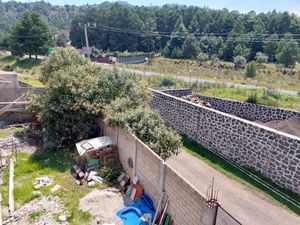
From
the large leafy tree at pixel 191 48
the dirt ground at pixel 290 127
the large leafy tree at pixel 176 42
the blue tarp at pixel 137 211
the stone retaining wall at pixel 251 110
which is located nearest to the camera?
the blue tarp at pixel 137 211

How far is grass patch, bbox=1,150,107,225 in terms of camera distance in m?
9.89

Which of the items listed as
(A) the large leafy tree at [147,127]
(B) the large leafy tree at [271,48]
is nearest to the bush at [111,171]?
(A) the large leafy tree at [147,127]

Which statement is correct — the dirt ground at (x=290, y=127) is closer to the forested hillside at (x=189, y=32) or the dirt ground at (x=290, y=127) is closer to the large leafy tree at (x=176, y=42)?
the forested hillside at (x=189, y=32)

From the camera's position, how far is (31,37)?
4497 cm

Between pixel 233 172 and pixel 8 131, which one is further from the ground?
pixel 233 172

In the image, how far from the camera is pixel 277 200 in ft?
32.6

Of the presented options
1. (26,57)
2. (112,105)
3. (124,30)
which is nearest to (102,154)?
(112,105)

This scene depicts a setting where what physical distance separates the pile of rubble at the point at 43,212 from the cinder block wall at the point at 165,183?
2953mm

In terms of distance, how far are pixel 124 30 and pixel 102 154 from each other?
69.1 metres

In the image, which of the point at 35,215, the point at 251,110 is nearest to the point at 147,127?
the point at 35,215

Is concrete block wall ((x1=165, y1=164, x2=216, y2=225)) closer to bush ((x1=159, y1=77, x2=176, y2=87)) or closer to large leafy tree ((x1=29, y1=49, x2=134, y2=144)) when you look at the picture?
large leafy tree ((x1=29, y1=49, x2=134, y2=144))

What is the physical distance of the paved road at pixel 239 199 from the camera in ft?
29.5

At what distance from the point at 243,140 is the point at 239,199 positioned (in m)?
2.85

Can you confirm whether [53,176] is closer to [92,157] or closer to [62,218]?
[92,157]
